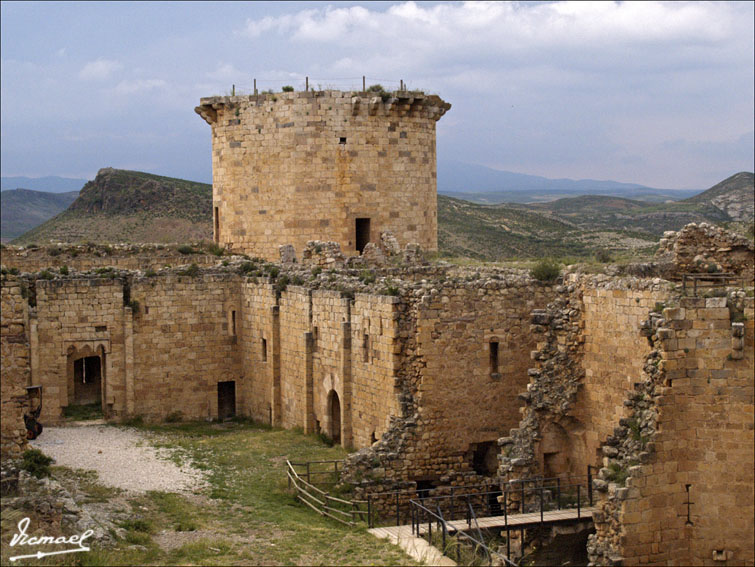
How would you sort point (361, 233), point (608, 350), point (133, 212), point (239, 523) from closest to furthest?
point (608, 350)
point (239, 523)
point (361, 233)
point (133, 212)

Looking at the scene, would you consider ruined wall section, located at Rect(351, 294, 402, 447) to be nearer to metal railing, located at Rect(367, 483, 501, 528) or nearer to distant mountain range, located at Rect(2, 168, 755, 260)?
metal railing, located at Rect(367, 483, 501, 528)

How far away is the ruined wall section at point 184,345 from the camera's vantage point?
25.2m

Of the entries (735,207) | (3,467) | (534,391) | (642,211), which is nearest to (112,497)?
(3,467)

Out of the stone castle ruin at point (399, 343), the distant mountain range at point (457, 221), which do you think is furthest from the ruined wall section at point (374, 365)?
the distant mountain range at point (457, 221)

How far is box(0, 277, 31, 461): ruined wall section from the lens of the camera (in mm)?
14727

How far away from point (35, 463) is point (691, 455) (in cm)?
856

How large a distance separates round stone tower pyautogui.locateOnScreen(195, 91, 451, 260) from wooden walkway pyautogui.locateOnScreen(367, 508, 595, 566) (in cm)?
1224

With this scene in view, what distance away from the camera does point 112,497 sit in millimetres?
17641

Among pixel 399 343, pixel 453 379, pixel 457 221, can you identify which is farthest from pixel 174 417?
pixel 457 221

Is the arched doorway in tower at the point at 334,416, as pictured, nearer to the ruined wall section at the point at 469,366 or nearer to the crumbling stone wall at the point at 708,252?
the ruined wall section at the point at 469,366

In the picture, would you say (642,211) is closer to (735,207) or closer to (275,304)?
(735,207)

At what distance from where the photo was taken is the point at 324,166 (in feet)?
90.2

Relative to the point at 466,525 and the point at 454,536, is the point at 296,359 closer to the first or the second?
the point at 466,525

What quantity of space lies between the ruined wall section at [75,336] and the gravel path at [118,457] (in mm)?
858
